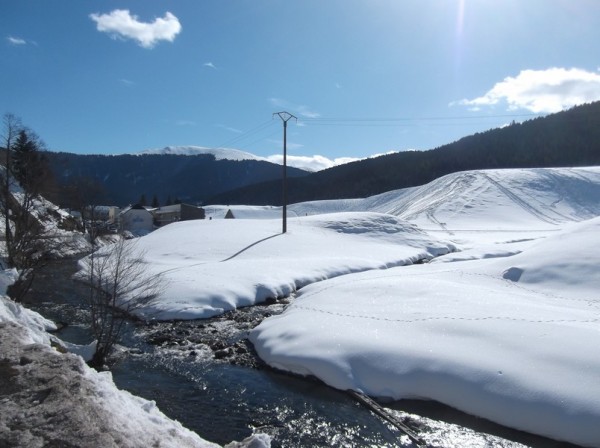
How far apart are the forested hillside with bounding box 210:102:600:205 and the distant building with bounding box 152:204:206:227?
166ft

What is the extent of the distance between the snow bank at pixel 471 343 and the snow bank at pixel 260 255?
3514 mm

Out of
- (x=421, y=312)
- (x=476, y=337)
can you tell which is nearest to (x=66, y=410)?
(x=476, y=337)

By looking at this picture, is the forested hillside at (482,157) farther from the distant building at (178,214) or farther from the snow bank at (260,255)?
the snow bank at (260,255)

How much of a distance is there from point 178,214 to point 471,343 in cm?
7608

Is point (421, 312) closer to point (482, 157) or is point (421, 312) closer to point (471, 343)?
point (471, 343)

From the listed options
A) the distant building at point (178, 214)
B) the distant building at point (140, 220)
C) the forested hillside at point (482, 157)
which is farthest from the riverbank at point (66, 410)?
the forested hillside at point (482, 157)

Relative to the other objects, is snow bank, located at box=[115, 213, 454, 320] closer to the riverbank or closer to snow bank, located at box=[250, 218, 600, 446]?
snow bank, located at box=[250, 218, 600, 446]

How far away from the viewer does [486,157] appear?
358ft

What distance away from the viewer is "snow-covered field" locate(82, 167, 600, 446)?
857cm

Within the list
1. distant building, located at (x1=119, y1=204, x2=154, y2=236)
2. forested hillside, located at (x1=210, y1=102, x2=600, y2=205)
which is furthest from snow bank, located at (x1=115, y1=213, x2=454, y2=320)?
forested hillside, located at (x1=210, y1=102, x2=600, y2=205)

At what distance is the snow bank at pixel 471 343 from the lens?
8227 mm

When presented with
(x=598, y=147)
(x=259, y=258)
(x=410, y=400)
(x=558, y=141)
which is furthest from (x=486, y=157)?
(x=410, y=400)

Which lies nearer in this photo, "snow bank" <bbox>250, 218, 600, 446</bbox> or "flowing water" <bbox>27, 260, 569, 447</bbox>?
"flowing water" <bbox>27, 260, 569, 447</bbox>

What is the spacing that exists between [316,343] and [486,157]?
109100 mm
